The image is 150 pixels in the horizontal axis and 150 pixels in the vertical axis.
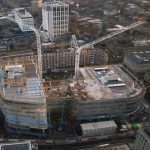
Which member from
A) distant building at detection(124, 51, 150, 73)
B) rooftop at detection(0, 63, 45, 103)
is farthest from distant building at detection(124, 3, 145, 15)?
rooftop at detection(0, 63, 45, 103)

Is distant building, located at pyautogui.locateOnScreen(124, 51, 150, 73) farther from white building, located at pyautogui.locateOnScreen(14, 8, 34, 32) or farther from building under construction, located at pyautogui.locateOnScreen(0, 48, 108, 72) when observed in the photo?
white building, located at pyautogui.locateOnScreen(14, 8, 34, 32)

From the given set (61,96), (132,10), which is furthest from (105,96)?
(132,10)

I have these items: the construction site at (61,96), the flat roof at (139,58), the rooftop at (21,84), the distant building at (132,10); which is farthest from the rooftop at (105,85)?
the distant building at (132,10)

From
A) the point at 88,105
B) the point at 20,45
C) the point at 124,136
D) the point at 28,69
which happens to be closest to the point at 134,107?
the point at 124,136

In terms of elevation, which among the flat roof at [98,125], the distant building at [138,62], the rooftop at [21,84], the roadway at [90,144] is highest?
the rooftop at [21,84]

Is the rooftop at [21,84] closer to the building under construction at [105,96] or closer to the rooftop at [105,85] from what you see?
the building under construction at [105,96]

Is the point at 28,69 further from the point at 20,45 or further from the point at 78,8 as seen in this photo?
the point at 78,8
